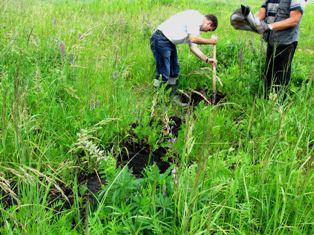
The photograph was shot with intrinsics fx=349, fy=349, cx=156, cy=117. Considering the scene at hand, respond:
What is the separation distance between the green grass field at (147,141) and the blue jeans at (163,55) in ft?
0.70

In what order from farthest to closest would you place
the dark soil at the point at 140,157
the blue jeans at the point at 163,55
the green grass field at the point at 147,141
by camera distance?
the blue jeans at the point at 163,55, the dark soil at the point at 140,157, the green grass field at the point at 147,141

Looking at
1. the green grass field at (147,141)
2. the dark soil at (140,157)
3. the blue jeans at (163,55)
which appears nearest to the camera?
the green grass field at (147,141)

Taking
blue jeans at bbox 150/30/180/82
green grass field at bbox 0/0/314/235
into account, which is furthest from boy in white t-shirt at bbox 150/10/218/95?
green grass field at bbox 0/0/314/235

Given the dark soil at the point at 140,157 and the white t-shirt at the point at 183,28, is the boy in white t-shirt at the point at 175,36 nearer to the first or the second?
the white t-shirt at the point at 183,28

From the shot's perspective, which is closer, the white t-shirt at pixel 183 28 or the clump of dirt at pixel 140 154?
the clump of dirt at pixel 140 154

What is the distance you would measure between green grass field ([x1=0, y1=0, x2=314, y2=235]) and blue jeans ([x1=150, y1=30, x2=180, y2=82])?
214 millimetres

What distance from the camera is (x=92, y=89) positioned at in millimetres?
3166

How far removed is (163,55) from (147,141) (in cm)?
196

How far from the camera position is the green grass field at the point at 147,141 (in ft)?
5.35

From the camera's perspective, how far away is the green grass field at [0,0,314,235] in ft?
5.35

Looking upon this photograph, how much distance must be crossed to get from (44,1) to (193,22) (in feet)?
15.5

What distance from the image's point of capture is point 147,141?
2629 millimetres

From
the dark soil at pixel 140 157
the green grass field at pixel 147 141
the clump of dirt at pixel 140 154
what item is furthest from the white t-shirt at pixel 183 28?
the dark soil at pixel 140 157

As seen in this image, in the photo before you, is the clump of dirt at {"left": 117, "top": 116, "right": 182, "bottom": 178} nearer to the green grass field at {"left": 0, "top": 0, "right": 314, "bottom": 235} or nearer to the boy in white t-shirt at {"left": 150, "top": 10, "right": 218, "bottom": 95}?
the green grass field at {"left": 0, "top": 0, "right": 314, "bottom": 235}
